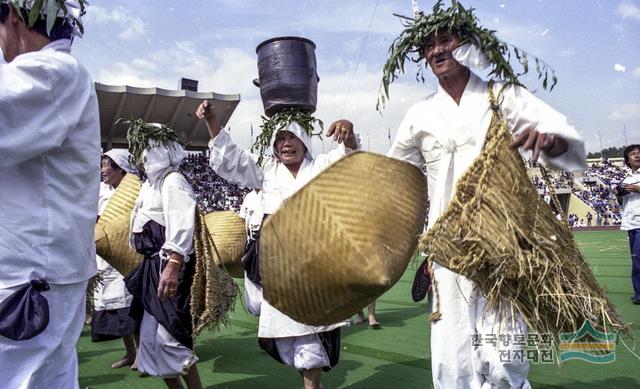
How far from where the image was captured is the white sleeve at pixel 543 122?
2318 millimetres

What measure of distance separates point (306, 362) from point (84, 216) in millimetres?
2046

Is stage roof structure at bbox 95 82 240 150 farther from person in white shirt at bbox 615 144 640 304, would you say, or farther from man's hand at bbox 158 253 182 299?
man's hand at bbox 158 253 182 299

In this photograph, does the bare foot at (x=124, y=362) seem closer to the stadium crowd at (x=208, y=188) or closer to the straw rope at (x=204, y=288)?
the straw rope at (x=204, y=288)

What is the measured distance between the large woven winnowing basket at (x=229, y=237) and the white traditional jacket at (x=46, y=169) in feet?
11.6

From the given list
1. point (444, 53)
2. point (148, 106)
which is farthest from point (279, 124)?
point (148, 106)

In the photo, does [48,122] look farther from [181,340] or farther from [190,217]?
[181,340]

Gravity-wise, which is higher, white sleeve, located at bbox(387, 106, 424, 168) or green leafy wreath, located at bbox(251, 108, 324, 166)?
green leafy wreath, located at bbox(251, 108, 324, 166)

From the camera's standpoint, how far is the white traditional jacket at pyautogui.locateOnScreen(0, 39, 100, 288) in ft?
5.76

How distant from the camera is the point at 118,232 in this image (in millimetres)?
4387

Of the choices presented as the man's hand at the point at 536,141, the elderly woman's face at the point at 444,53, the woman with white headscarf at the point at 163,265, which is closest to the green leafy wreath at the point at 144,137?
the woman with white headscarf at the point at 163,265

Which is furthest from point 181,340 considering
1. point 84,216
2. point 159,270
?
point 84,216

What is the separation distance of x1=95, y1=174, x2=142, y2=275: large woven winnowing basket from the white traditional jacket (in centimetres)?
242

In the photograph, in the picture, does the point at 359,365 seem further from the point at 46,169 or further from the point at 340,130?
the point at 46,169

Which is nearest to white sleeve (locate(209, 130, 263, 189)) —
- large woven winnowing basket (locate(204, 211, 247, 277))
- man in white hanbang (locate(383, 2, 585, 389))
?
man in white hanbang (locate(383, 2, 585, 389))
